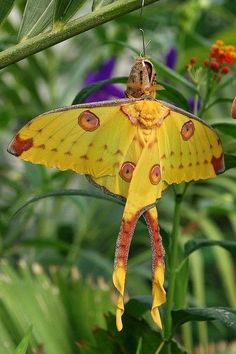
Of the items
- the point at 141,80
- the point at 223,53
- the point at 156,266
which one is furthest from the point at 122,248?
the point at 223,53

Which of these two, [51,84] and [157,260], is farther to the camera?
[51,84]

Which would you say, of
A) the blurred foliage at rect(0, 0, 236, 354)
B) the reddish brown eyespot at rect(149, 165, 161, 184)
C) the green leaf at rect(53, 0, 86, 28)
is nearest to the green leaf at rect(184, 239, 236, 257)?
the blurred foliage at rect(0, 0, 236, 354)

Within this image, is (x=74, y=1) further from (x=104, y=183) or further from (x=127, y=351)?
(x=127, y=351)

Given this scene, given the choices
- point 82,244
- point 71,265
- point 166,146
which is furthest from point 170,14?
point 166,146

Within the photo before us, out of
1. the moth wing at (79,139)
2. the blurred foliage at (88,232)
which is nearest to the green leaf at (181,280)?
the blurred foliage at (88,232)

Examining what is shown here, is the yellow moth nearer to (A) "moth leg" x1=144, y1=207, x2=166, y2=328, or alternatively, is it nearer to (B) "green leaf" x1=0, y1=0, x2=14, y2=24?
(A) "moth leg" x1=144, y1=207, x2=166, y2=328

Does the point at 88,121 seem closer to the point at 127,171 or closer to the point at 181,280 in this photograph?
the point at 127,171
